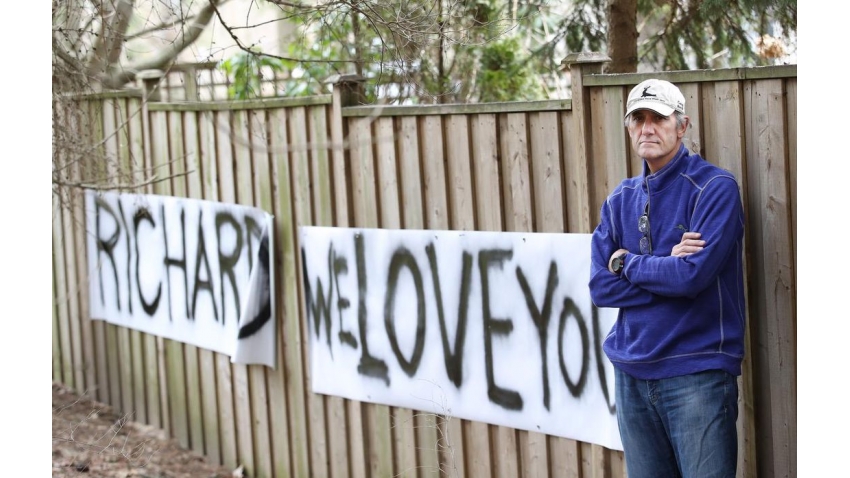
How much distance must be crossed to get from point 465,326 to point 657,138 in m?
1.70

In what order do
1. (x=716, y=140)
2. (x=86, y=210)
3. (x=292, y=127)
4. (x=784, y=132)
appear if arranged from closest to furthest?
(x=784, y=132), (x=716, y=140), (x=292, y=127), (x=86, y=210)

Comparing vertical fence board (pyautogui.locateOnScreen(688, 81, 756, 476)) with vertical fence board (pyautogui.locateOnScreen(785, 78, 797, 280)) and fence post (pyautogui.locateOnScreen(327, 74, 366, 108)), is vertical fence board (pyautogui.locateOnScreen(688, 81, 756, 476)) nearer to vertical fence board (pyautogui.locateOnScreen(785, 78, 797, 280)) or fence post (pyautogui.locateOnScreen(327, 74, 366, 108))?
vertical fence board (pyautogui.locateOnScreen(785, 78, 797, 280))

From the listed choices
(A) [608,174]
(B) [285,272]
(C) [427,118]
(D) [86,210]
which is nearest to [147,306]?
(D) [86,210]

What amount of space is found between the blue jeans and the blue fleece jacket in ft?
Result: 0.16

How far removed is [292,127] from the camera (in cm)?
592

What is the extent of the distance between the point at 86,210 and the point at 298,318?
8.97 ft

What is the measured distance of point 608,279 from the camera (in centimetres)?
370

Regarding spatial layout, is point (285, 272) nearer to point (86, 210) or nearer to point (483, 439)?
point (483, 439)

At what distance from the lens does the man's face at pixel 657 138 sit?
11.6 feet

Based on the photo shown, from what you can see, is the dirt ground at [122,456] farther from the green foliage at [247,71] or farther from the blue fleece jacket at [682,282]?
the blue fleece jacket at [682,282]

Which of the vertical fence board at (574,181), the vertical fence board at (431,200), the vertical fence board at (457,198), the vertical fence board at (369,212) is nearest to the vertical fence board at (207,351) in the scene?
the vertical fence board at (369,212)

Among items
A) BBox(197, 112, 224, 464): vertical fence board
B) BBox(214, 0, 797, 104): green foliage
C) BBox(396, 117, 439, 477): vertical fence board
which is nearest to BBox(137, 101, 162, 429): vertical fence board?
BBox(197, 112, 224, 464): vertical fence board

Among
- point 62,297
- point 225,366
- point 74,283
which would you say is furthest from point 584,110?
point 62,297

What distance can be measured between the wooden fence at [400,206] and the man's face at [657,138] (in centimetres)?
37
